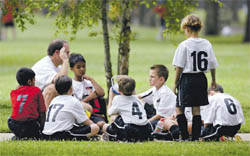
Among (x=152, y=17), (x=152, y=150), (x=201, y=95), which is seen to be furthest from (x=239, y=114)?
(x=152, y=17)

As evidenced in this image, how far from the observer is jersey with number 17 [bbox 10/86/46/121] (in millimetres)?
7754

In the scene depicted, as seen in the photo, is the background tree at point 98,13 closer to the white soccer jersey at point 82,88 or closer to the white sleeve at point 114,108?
the white soccer jersey at point 82,88

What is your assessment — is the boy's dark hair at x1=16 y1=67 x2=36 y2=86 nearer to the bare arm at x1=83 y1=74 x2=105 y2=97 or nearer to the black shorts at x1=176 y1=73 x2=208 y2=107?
the bare arm at x1=83 y1=74 x2=105 y2=97

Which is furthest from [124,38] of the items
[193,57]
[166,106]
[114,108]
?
[193,57]

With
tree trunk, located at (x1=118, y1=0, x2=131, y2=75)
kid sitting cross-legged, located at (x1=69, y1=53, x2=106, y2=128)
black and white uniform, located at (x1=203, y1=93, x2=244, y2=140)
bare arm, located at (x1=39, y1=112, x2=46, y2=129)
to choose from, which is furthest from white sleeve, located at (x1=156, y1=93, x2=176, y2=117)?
tree trunk, located at (x1=118, y1=0, x2=131, y2=75)

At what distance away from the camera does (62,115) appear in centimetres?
757

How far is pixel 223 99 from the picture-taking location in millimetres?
8125

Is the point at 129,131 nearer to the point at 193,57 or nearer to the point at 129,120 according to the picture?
the point at 129,120

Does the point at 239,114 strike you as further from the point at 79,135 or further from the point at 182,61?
the point at 79,135

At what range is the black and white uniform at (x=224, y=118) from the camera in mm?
8078

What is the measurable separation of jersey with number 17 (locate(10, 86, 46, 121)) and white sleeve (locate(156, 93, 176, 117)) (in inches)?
65.6

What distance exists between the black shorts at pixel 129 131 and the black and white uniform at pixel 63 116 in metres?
0.46

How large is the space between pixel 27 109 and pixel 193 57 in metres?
2.29

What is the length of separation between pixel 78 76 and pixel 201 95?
2.08 metres
